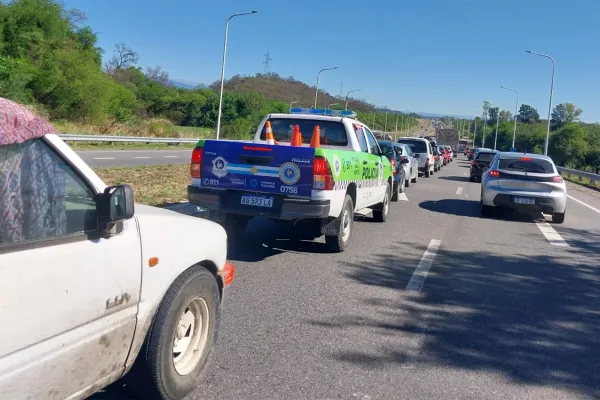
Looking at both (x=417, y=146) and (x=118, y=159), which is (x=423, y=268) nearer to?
(x=118, y=159)

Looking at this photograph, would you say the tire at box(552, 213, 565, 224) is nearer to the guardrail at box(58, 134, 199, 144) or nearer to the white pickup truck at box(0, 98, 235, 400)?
the white pickup truck at box(0, 98, 235, 400)

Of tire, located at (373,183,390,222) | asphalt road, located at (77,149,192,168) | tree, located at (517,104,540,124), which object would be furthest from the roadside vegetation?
tree, located at (517,104,540,124)

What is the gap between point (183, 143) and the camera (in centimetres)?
4188

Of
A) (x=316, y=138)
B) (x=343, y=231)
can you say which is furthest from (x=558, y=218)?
(x=316, y=138)

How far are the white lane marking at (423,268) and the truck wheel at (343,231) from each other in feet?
3.72

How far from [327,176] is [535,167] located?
8208 millimetres

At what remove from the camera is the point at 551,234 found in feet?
40.4

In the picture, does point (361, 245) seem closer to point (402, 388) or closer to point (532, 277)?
point (532, 277)

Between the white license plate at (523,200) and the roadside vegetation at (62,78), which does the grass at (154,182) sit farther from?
the roadside vegetation at (62,78)

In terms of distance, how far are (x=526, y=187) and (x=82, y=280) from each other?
12.7 metres

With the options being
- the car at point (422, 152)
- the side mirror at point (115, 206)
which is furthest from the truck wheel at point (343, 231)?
the car at point (422, 152)

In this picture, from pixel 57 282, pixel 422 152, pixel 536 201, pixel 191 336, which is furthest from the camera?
pixel 422 152

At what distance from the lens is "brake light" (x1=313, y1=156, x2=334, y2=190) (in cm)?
775

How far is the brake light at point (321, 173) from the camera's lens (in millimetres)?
7748
